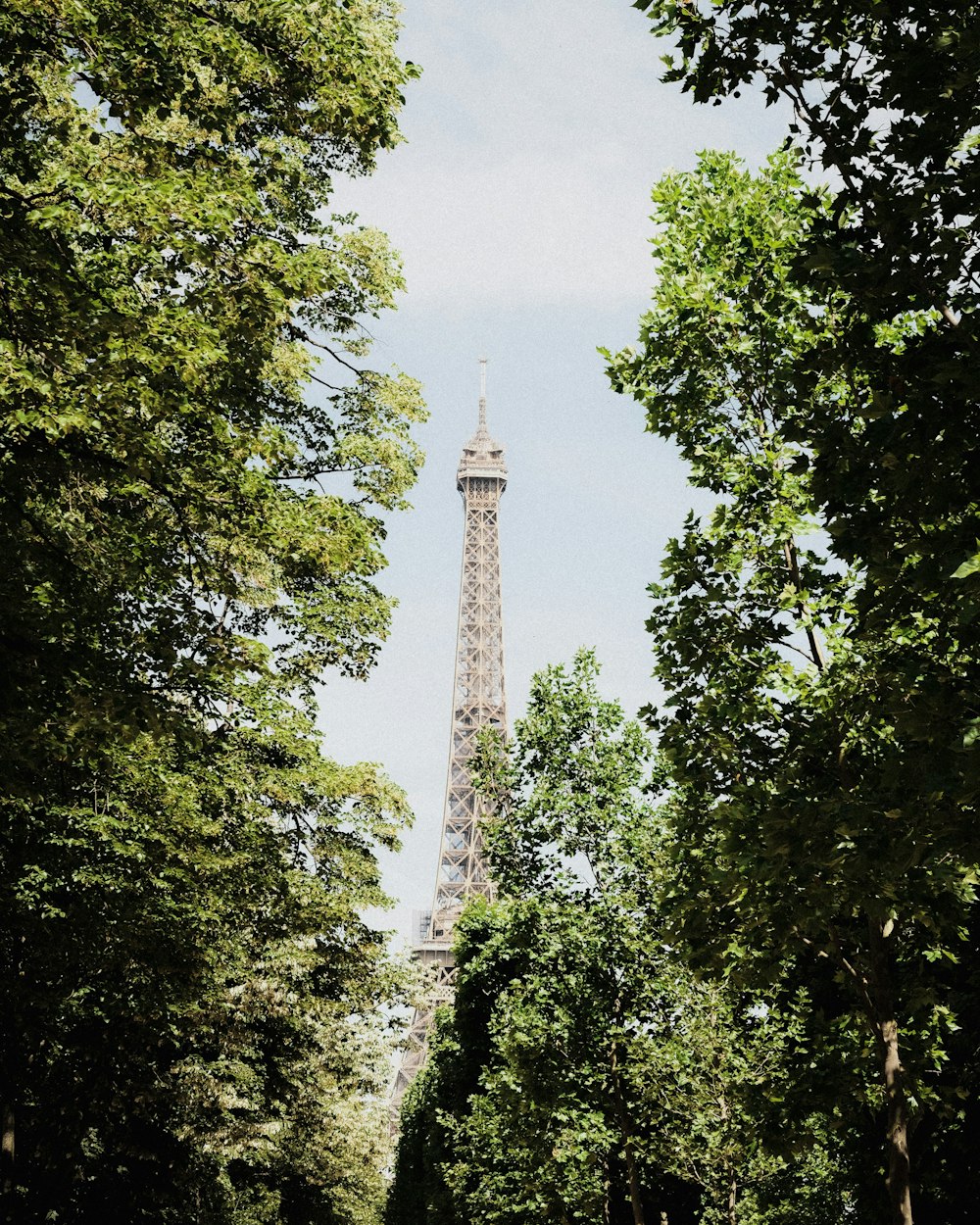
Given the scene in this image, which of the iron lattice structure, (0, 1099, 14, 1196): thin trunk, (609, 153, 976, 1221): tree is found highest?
the iron lattice structure

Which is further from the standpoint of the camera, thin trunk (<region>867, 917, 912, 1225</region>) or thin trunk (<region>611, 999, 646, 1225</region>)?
thin trunk (<region>611, 999, 646, 1225</region>)

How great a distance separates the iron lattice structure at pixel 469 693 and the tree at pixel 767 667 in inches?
2641

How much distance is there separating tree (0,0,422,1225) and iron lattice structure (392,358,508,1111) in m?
61.1

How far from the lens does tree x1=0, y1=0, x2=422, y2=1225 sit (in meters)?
7.63

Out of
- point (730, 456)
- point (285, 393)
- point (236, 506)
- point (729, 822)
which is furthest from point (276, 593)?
point (729, 822)

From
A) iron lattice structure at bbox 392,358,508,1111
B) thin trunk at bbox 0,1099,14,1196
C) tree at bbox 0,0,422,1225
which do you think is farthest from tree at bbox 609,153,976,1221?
iron lattice structure at bbox 392,358,508,1111

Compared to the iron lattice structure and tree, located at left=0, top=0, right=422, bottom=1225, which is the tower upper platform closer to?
the iron lattice structure

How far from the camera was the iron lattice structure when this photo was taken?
82.6 m

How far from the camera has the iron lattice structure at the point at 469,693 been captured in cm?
8262

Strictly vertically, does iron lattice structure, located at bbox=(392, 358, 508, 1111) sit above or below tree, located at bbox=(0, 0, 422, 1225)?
above

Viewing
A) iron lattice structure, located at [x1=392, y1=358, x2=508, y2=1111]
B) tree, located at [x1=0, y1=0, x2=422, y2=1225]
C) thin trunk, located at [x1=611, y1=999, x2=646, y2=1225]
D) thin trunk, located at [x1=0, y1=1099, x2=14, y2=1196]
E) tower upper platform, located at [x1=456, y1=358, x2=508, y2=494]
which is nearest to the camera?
tree, located at [x1=0, y1=0, x2=422, y2=1225]

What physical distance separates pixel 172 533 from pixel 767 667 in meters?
5.40

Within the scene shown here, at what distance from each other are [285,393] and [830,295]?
777 cm

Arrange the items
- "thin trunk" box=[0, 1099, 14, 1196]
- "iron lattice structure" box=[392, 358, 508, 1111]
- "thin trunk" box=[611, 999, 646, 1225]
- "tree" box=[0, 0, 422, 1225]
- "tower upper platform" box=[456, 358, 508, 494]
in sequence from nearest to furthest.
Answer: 1. "tree" box=[0, 0, 422, 1225]
2. "thin trunk" box=[0, 1099, 14, 1196]
3. "thin trunk" box=[611, 999, 646, 1225]
4. "iron lattice structure" box=[392, 358, 508, 1111]
5. "tower upper platform" box=[456, 358, 508, 494]
